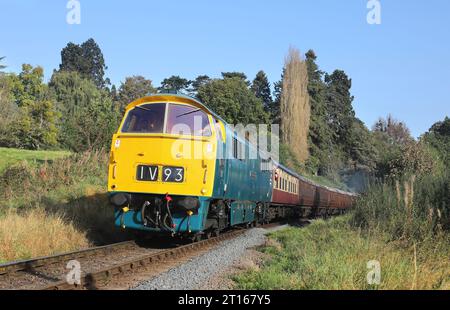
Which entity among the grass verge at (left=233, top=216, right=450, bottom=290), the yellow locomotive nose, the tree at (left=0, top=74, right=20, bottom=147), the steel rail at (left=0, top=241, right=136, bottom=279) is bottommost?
the steel rail at (left=0, top=241, right=136, bottom=279)

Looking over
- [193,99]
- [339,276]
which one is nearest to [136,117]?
[193,99]

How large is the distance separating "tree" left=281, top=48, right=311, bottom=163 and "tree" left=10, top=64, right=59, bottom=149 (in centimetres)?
2561

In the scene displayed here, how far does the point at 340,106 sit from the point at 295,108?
73.0 feet

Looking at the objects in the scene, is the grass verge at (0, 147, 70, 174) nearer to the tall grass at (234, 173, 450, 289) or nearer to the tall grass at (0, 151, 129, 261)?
the tall grass at (0, 151, 129, 261)

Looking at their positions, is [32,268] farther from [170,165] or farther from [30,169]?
[30,169]

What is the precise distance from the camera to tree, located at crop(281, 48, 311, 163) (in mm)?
54062

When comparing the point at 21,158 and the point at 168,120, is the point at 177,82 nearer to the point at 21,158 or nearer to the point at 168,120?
the point at 21,158

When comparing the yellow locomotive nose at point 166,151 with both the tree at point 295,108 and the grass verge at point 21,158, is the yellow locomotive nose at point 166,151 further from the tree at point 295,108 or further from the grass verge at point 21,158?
the tree at point 295,108

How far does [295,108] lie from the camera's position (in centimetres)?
5431

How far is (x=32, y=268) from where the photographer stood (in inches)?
307

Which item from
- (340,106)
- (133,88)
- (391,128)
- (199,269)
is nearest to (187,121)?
(199,269)

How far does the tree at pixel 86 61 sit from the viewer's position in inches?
4021

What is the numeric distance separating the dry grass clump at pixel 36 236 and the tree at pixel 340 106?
61.0 m
